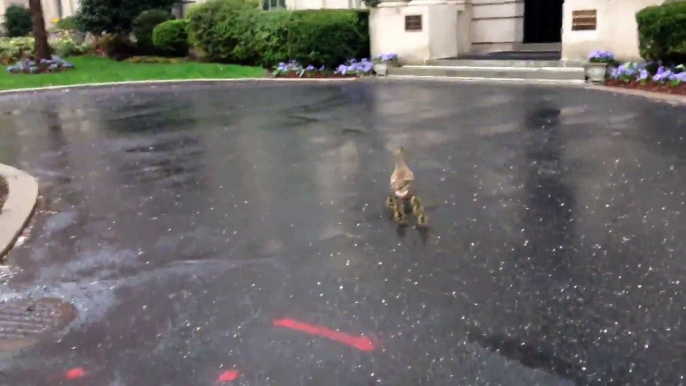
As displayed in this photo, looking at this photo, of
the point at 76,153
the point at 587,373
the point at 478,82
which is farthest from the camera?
the point at 478,82

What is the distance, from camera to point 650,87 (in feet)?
47.6

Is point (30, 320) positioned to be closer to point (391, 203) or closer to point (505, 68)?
point (391, 203)

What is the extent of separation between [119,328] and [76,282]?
1068 millimetres

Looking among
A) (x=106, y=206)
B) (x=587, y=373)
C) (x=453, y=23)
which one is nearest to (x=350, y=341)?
(x=587, y=373)

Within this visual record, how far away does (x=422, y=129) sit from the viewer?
11.5 metres

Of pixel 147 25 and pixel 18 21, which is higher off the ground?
pixel 18 21

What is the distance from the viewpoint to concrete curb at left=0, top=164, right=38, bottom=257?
6.60m

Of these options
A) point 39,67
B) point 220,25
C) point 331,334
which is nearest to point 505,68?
point 220,25

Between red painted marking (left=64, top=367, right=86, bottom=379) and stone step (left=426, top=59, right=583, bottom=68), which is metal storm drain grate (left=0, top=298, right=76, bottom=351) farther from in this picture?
stone step (left=426, top=59, right=583, bottom=68)

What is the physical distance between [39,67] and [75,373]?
74.3ft

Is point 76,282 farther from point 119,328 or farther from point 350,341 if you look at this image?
point 350,341

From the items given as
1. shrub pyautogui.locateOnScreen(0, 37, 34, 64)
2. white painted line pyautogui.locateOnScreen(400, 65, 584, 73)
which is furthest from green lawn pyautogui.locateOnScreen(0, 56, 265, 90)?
white painted line pyautogui.locateOnScreen(400, 65, 584, 73)

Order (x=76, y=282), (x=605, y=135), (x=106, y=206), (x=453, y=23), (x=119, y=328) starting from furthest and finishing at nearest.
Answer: (x=453, y=23) → (x=605, y=135) → (x=106, y=206) → (x=76, y=282) → (x=119, y=328)

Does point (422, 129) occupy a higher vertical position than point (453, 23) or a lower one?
lower
